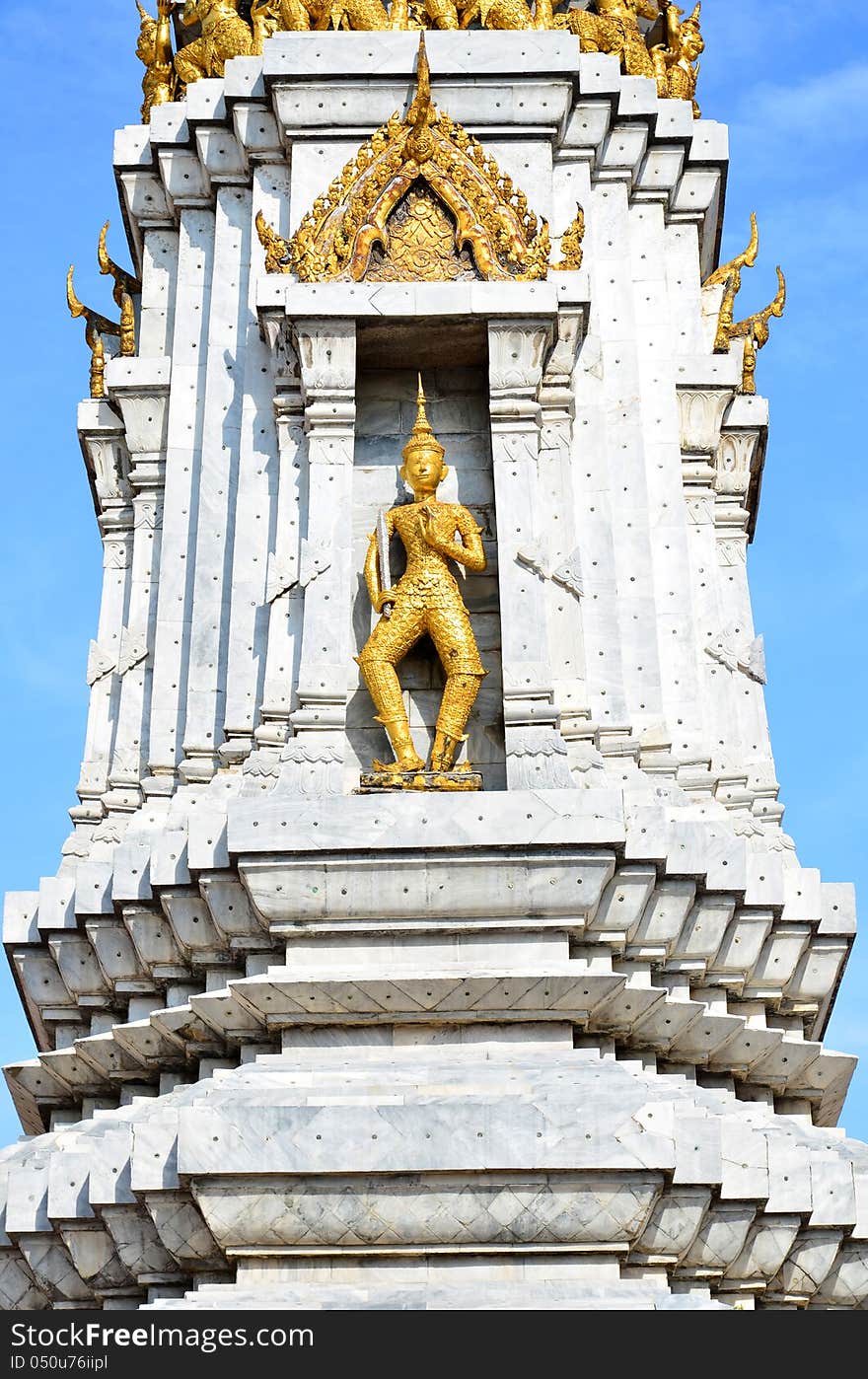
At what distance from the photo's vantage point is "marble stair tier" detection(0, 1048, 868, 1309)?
69.1ft

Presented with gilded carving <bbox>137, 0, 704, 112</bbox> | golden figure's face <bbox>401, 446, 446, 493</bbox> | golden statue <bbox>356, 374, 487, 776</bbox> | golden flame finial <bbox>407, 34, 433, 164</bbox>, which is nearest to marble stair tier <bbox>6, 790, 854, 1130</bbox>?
golden statue <bbox>356, 374, 487, 776</bbox>

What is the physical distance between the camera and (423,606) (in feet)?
80.5

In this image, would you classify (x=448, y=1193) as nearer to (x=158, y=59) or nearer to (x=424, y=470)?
(x=424, y=470)

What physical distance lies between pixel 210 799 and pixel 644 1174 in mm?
5756

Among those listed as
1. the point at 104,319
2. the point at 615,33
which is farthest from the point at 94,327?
the point at 615,33

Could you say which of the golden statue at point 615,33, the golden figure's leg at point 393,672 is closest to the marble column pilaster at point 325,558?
the golden figure's leg at point 393,672

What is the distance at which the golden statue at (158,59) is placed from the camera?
29109 mm

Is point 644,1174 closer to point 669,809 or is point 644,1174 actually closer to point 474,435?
point 669,809

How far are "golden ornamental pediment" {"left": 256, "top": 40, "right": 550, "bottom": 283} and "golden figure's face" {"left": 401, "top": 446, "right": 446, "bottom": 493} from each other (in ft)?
5.69

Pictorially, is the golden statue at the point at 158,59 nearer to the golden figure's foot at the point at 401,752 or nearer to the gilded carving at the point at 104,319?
the gilded carving at the point at 104,319

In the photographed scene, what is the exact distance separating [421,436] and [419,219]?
2.24 m

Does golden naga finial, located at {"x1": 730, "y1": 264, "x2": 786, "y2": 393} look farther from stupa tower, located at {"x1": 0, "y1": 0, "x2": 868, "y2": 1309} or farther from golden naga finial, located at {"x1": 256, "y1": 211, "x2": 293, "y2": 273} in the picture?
golden naga finial, located at {"x1": 256, "y1": 211, "x2": 293, "y2": 273}
